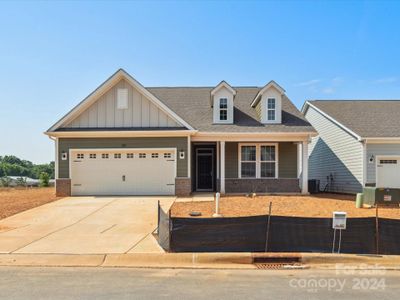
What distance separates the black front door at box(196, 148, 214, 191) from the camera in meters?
23.4

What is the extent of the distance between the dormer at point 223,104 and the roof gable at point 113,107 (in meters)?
2.49

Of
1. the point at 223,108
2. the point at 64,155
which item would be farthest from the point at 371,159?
the point at 64,155

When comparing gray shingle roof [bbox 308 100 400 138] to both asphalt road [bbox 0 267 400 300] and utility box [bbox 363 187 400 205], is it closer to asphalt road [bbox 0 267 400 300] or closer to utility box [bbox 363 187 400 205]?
utility box [bbox 363 187 400 205]

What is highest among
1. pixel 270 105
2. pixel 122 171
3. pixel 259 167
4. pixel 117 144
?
pixel 270 105

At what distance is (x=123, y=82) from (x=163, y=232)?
490 inches

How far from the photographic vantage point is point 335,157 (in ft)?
80.6

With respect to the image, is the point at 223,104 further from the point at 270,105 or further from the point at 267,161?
the point at 267,161

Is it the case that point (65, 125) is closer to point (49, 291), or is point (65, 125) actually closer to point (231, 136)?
point (231, 136)

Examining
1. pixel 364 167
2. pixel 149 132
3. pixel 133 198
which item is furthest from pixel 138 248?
pixel 364 167

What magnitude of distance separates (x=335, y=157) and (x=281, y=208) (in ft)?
32.2

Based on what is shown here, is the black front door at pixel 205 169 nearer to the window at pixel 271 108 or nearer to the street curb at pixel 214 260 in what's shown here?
the window at pixel 271 108

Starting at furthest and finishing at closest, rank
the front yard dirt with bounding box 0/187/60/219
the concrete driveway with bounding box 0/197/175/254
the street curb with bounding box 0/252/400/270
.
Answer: the front yard dirt with bounding box 0/187/60/219, the concrete driveway with bounding box 0/197/175/254, the street curb with bounding box 0/252/400/270

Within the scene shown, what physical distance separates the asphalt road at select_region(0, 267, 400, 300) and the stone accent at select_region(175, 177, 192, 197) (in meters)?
11.7

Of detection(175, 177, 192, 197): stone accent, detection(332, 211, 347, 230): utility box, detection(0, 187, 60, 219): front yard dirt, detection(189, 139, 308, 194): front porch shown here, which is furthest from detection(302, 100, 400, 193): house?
detection(0, 187, 60, 219): front yard dirt
